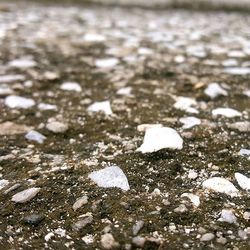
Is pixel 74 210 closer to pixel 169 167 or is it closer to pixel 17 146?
pixel 169 167

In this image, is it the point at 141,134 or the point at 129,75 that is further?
the point at 129,75

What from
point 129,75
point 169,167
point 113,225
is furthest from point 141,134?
point 129,75

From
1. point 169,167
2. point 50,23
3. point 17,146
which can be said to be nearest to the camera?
point 169,167

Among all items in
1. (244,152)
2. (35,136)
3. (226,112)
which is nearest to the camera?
(244,152)

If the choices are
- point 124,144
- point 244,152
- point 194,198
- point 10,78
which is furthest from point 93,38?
point 194,198

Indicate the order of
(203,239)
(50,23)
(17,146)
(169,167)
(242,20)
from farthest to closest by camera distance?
(242,20) < (50,23) < (17,146) < (169,167) < (203,239)

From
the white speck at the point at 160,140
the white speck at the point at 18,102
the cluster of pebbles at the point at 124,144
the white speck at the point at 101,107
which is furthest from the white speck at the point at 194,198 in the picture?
the white speck at the point at 18,102

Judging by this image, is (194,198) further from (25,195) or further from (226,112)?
(226,112)
